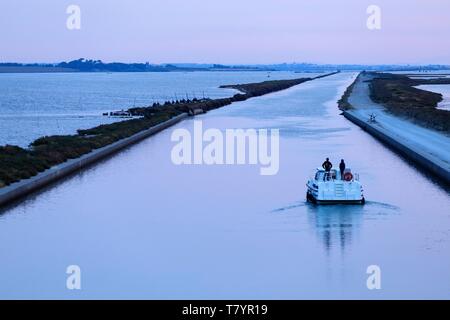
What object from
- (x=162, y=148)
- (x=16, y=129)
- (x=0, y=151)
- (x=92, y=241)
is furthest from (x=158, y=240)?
(x=16, y=129)

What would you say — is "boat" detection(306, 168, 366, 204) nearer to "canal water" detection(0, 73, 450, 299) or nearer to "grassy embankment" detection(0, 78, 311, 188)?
"canal water" detection(0, 73, 450, 299)

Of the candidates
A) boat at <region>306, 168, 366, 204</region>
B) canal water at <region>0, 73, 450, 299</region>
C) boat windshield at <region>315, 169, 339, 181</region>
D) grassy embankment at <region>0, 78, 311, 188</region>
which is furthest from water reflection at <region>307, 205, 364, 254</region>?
grassy embankment at <region>0, 78, 311, 188</region>

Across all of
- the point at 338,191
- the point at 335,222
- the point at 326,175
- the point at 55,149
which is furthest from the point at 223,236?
the point at 55,149

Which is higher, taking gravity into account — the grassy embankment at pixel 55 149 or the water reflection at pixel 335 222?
the grassy embankment at pixel 55 149

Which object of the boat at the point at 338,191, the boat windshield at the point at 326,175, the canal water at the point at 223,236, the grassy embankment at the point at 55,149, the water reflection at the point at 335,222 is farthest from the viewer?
the grassy embankment at the point at 55,149

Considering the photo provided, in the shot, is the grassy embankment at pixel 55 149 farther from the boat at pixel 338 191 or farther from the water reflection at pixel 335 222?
the water reflection at pixel 335 222

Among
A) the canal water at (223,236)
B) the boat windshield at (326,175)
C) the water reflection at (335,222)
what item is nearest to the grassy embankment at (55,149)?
the canal water at (223,236)

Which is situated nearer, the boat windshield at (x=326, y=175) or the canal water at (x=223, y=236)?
the canal water at (x=223, y=236)

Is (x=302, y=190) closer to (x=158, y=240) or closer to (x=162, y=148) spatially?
(x=158, y=240)

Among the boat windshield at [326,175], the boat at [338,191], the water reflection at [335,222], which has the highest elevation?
the boat windshield at [326,175]
